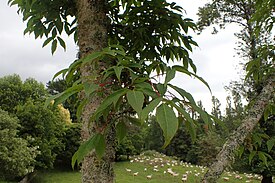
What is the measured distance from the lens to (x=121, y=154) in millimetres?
14906

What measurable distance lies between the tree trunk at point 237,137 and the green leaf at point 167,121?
0.35m

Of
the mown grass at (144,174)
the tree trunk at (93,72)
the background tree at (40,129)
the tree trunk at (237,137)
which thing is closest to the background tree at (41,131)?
the background tree at (40,129)

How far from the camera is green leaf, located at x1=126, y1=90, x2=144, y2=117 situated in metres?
0.59

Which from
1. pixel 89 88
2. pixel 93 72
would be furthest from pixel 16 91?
pixel 89 88

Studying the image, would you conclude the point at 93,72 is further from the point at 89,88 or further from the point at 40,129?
the point at 40,129

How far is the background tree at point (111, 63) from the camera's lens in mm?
663

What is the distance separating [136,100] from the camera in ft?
2.00

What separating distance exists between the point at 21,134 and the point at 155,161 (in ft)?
20.7

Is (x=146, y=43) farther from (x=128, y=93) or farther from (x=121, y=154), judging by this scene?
(x=121, y=154)

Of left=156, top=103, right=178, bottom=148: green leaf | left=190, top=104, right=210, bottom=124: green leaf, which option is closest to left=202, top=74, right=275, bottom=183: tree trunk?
left=190, top=104, right=210, bottom=124: green leaf

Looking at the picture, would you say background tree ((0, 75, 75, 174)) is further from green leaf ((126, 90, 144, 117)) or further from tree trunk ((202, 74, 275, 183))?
green leaf ((126, 90, 144, 117))

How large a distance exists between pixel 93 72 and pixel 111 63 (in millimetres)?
80

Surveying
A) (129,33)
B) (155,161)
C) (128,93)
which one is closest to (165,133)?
(128,93)

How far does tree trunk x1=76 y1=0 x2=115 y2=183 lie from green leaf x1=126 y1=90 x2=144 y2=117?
0.83ft
